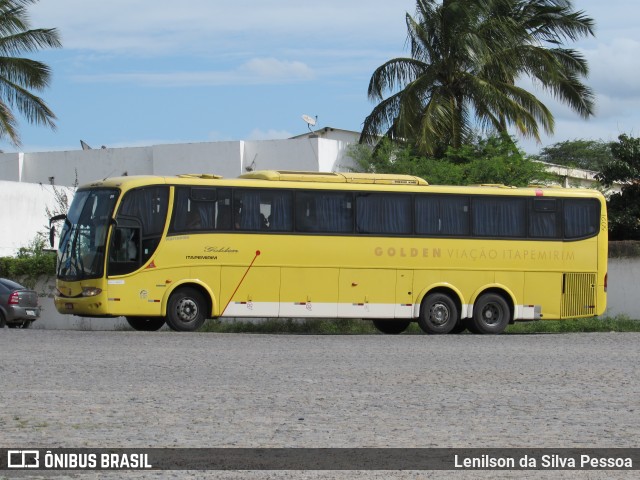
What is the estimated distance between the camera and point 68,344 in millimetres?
21250

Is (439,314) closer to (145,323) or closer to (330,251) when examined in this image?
(330,251)

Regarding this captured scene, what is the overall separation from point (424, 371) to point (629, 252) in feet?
A: 68.4

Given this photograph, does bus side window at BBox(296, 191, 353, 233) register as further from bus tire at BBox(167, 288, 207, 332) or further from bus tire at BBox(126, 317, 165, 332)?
bus tire at BBox(126, 317, 165, 332)

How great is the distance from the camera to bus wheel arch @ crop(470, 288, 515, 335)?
28.7 meters

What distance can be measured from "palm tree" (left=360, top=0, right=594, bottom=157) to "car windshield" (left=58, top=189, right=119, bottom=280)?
55.0 ft

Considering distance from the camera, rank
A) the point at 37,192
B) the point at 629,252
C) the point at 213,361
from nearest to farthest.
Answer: the point at 213,361 < the point at 629,252 < the point at 37,192

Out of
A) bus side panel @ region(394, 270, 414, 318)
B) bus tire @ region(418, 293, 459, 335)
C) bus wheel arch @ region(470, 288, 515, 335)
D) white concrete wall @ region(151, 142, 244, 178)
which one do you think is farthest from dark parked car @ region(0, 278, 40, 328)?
white concrete wall @ region(151, 142, 244, 178)

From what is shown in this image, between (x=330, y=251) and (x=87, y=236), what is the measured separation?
5.44 metres

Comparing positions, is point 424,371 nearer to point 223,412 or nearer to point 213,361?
point 213,361

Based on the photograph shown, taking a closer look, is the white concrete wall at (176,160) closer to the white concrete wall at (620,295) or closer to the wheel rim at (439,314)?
the white concrete wall at (620,295)

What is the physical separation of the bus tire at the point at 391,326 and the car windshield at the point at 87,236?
7656 millimetres

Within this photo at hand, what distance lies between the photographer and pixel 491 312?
28969 millimetres

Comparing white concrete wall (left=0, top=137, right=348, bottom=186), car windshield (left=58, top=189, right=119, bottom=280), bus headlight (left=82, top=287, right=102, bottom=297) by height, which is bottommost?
bus headlight (left=82, top=287, right=102, bottom=297)

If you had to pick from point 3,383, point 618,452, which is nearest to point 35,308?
point 3,383
